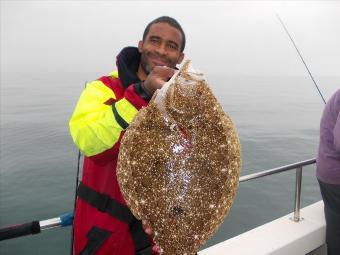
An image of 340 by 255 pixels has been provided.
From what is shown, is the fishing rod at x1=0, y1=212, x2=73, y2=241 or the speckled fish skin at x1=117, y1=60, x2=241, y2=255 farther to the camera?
the fishing rod at x1=0, y1=212, x2=73, y2=241

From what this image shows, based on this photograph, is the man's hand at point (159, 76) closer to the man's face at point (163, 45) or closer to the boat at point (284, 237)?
the man's face at point (163, 45)

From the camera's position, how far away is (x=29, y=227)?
8.07ft

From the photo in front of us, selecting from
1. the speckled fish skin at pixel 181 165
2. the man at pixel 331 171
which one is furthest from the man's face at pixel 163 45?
the man at pixel 331 171

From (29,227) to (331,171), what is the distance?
303cm

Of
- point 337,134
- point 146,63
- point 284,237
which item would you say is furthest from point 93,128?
point 284,237

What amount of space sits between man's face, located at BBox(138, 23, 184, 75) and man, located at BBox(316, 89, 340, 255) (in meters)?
2.12

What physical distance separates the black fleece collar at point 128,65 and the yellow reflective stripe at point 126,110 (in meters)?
0.50

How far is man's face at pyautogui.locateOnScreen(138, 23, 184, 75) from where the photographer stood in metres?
2.22

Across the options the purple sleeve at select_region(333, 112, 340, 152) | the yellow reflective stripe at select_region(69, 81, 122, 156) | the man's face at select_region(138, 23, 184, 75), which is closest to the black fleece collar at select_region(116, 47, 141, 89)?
Result: the man's face at select_region(138, 23, 184, 75)

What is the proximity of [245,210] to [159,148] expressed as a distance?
6.98 metres

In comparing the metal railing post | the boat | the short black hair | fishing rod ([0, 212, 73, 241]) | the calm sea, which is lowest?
the calm sea

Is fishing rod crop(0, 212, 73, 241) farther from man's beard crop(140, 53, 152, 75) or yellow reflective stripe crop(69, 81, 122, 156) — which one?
man's beard crop(140, 53, 152, 75)

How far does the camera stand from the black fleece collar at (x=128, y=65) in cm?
220

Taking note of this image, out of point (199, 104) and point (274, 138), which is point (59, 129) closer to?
point (274, 138)
